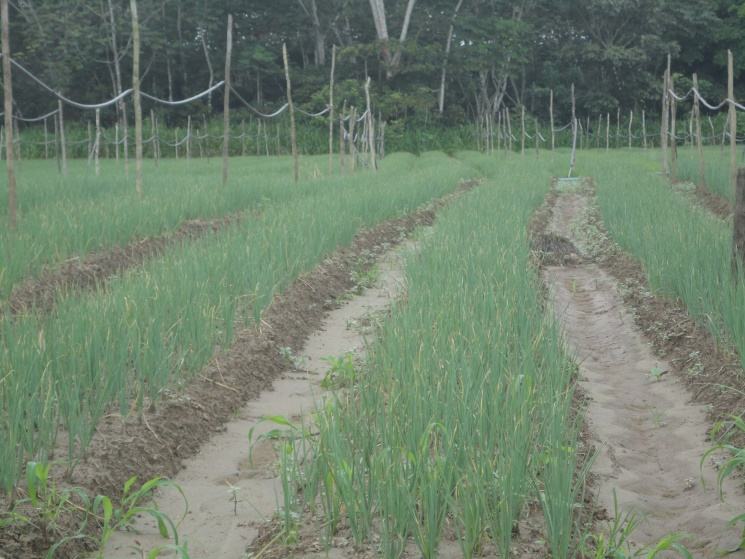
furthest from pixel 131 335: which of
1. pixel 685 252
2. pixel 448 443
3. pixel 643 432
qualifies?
pixel 685 252

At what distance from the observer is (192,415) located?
13.2 ft

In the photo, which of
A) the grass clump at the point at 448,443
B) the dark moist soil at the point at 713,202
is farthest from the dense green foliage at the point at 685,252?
the grass clump at the point at 448,443

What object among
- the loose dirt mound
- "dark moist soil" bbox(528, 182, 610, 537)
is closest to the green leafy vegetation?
"dark moist soil" bbox(528, 182, 610, 537)

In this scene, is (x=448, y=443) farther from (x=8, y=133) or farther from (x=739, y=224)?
(x=8, y=133)

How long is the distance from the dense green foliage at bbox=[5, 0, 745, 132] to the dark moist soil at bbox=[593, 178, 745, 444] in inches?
1008

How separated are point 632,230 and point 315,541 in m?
5.78

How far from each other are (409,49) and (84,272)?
89.6 feet

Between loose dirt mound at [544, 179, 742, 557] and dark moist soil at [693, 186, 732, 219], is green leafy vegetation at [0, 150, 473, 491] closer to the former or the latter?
loose dirt mound at [544, 179, 742, 557]

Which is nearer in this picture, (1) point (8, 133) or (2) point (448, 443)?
(2) point (448, 443)

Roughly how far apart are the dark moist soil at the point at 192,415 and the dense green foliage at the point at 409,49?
84.2 feet

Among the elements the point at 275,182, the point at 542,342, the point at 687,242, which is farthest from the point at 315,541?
the point at 275,182

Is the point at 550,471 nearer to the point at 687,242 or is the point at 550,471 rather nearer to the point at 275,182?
the point at 687,242

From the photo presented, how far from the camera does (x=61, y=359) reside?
374 cm

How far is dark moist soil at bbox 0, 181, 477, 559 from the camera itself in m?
3.09
